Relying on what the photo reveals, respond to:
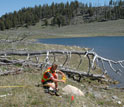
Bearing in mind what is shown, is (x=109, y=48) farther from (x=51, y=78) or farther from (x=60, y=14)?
(x=60, y=14)

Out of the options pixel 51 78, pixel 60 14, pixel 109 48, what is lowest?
pixel 109 48

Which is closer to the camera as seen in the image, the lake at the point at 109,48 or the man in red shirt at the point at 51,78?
the man in red shirt at the point at 51,78

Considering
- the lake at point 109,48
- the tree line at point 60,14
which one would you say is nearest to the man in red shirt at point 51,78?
the lake at point 109,48

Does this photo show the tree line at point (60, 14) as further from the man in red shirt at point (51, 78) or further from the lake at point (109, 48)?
the man in red shirt at point (51, 78)

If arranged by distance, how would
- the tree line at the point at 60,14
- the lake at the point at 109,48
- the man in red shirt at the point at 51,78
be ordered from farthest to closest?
1. the tree line at the point at 60,14
2. the lake at the point at 109,48
3. the man in red shirt at the point at 51,78

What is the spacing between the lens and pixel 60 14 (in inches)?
6363

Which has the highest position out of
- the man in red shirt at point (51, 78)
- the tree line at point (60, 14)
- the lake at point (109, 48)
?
the tree line at point (60, 14)

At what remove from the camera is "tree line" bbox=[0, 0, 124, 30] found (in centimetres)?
13800

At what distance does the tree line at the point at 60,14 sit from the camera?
13800cm

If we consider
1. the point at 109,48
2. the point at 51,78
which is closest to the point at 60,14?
the point at 109,48

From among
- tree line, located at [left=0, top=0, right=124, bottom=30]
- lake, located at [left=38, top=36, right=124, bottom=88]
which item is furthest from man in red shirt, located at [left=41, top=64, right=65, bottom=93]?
tree line, located at [left=0, top=0, right=124, bottom=30]

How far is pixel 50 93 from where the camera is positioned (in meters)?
6.77

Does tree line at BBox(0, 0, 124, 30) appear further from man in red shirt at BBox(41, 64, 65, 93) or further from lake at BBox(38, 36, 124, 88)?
man in red shirt at BBox(41, 64, 65, 93)

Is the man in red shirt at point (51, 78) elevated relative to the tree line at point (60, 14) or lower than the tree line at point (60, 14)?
lower
